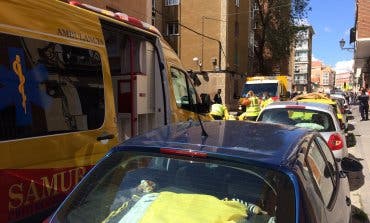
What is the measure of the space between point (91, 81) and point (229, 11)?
33471mm

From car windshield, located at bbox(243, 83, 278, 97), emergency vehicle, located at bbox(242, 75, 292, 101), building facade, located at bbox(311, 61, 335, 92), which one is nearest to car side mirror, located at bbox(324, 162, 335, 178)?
emergency vehicle, located at bbox(242, 75, 292, 101)

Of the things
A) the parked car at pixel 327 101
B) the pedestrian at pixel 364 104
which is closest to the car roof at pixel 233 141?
the parked car at pixel 327 101

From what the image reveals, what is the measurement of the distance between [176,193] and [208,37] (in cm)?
3459

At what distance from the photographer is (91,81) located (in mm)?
4883

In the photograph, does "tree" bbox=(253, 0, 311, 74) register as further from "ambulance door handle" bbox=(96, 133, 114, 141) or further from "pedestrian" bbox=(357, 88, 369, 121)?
"ambulance door handle" bbox=(96, 133, 114, 141)

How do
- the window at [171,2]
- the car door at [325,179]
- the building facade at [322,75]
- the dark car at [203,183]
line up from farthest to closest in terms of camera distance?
the building facade at [322,75], the window at [171,2], the car door at [325,179], the dark car at [203,183]

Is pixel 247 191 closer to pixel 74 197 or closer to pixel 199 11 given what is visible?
pixel 74 197

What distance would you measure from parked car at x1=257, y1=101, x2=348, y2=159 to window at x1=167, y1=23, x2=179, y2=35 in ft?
101

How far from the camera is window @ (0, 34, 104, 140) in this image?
3723mm

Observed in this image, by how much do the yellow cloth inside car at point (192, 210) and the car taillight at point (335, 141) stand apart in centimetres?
611

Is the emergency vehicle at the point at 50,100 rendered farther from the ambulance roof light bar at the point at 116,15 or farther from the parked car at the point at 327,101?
the parked car at the point at 327,101

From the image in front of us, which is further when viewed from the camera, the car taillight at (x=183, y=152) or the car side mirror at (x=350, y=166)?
the car side mirror at (x=350, y=166)

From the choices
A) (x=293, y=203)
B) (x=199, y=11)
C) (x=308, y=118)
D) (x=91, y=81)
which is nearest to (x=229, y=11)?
(x=199, y=11)

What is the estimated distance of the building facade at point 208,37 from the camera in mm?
36688
